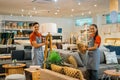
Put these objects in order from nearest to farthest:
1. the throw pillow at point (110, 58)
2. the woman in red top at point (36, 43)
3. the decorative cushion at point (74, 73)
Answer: the decorative cushion at point (74, 73) < the woman in red top at point (36, 43) < the throw pillow at point (110, 58)

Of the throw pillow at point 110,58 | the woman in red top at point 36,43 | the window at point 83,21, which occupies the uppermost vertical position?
the window at point 83,21

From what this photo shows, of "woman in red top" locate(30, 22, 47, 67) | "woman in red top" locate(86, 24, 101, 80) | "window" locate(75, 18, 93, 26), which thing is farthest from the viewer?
"window" locate(75, 18, 93, 26)

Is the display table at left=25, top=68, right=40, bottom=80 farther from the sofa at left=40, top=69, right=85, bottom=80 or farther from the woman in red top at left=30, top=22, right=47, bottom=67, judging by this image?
the sofa at left=40, top=69, right=85, bottom=80

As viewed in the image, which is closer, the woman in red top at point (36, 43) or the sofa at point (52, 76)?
the sofa at point (52, 76)

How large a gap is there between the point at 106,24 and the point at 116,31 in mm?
1120

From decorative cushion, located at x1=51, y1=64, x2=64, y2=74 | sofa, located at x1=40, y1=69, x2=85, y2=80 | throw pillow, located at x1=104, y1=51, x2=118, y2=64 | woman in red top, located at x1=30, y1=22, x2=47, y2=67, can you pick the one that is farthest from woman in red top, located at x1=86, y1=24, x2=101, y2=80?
throw pillow, located at x1=104, y1=51, x2=118, y2=64

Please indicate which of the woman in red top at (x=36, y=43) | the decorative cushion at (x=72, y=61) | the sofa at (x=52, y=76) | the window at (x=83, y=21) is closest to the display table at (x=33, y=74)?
the woman in red top at (x=36, y=43)

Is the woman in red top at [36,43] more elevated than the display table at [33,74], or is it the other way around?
the woman in red top at [36,43]

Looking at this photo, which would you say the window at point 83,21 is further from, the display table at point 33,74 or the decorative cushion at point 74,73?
the decorative cushion at point 74,73

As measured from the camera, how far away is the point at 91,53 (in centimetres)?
394

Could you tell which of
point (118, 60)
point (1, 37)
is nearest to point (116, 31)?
point (118, 60)

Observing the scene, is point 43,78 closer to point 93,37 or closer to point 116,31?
point 93,37

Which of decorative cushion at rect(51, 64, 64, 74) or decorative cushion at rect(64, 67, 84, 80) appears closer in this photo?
decorative cushion at rect(64, 67, 84, 80)

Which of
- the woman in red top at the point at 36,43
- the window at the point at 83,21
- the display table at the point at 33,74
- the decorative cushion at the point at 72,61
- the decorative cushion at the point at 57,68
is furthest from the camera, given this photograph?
the window at the point at 83,21
